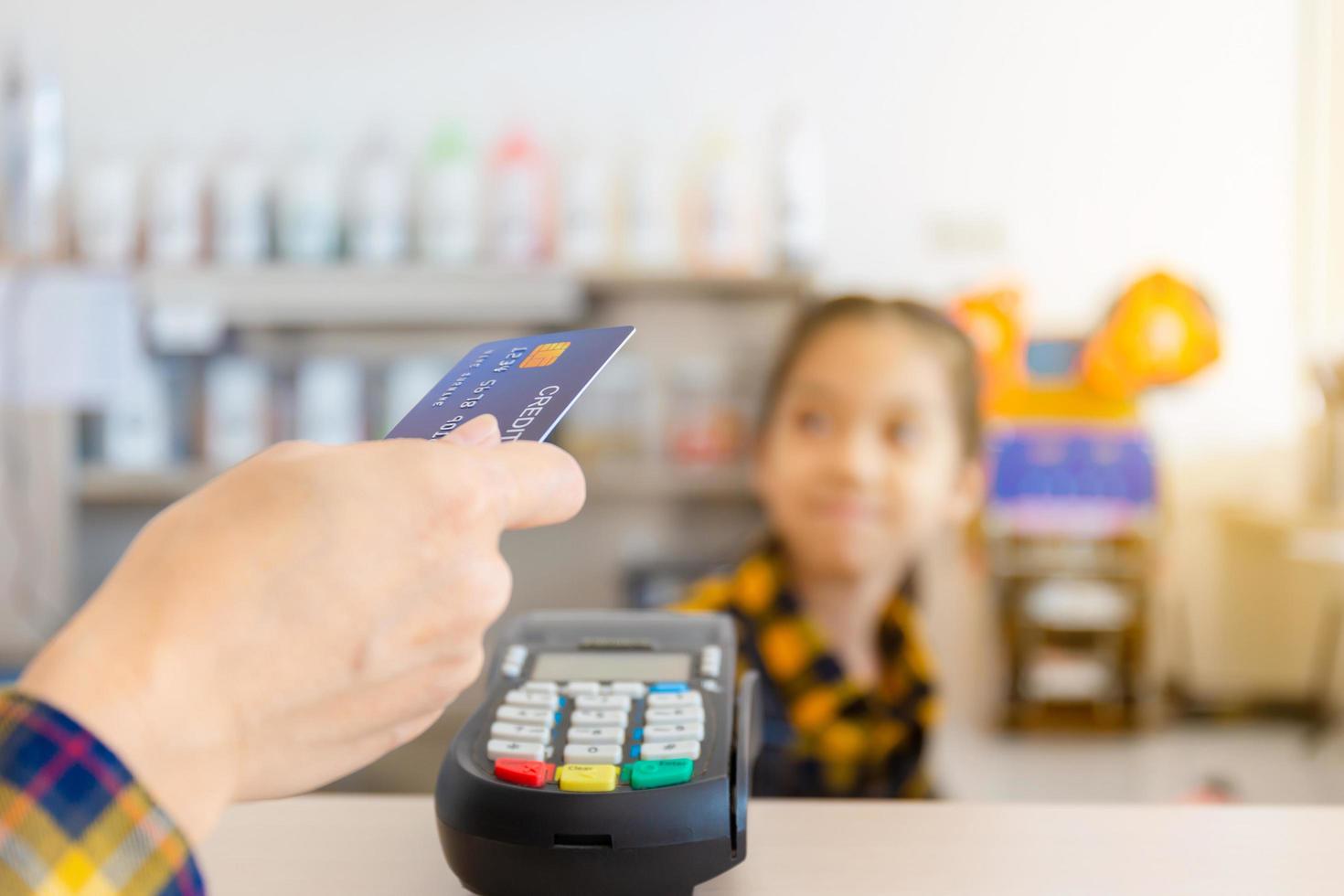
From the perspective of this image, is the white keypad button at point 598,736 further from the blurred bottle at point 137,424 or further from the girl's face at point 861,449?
the blurred bottle at point 137,424

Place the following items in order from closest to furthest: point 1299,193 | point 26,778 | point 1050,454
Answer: point 26,778
point 1050,454
point 1299,193

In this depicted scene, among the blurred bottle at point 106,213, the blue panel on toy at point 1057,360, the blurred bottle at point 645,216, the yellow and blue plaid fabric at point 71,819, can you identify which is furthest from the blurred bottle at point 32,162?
the yellow and blue plaid fabric at point 71,819

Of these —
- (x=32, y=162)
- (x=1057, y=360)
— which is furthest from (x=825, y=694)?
(x=32, y=162)

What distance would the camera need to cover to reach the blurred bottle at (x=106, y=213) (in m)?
2.30

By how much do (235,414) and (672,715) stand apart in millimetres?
2109

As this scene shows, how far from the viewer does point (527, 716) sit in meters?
0.39

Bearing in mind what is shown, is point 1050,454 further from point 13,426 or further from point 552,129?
point 13,426

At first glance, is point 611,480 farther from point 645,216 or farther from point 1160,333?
point 1160,333

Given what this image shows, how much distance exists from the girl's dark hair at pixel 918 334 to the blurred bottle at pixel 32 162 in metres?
1.86

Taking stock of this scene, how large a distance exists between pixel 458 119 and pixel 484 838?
2477 mm

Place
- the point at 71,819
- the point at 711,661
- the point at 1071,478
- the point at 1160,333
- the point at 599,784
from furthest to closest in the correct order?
the point at 1071,478 → the point at 1160,333 → the point at 711,661 → the point at 599,784 → the point at 71,819

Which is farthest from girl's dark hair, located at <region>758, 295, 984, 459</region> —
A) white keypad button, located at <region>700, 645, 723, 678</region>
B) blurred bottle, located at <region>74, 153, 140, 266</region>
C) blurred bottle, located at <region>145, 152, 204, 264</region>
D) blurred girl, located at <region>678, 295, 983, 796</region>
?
blurred bottle, located at <region>74, 153, 140, 266</region>

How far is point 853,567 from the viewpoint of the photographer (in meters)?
0.99

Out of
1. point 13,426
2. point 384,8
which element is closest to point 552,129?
point 384,8
